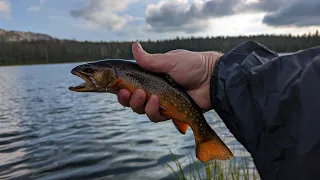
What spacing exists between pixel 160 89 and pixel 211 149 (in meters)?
0.86

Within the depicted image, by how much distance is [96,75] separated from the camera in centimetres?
376

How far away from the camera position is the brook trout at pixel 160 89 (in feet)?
12.4

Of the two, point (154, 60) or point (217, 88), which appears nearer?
point (217, 88)

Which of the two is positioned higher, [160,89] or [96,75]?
[96,75]

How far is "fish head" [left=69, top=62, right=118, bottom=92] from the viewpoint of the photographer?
3.77 m

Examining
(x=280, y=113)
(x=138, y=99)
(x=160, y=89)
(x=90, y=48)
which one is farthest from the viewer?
(x=90, y=48)

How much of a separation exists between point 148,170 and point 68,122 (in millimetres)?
9479

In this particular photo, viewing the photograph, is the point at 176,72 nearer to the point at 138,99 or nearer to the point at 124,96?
the point at 138,99

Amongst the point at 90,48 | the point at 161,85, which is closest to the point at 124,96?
the point at 161,85

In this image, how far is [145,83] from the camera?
397 cm

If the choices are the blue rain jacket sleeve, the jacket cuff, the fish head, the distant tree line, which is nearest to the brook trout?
the fish head

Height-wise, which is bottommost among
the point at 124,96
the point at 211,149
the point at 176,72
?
the point at 211,149

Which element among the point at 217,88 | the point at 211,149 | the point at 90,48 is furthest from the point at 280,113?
the point at 90,48

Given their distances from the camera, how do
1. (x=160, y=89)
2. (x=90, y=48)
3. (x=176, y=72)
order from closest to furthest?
(x=160, y=89)
(x=176, y=72)
(x=90, y=48)
